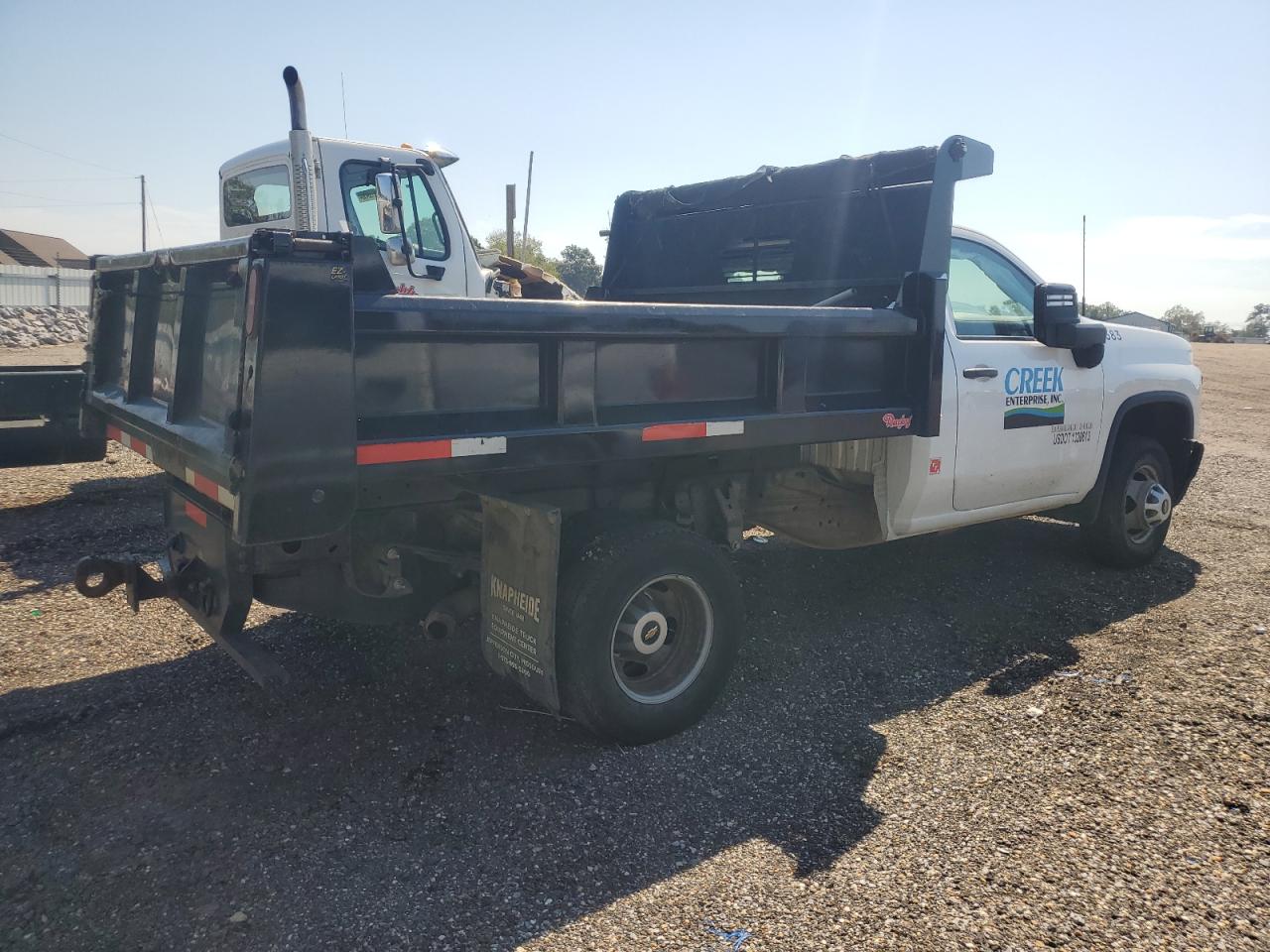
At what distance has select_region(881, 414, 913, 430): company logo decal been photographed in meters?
4.11

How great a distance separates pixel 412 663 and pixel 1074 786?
2.85 meters

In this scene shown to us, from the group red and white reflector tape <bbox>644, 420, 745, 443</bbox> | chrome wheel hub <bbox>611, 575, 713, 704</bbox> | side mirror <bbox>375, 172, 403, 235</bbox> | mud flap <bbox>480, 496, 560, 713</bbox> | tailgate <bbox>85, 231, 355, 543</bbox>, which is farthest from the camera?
side mirror <bbox>375, 172, 403, 235</bbox>

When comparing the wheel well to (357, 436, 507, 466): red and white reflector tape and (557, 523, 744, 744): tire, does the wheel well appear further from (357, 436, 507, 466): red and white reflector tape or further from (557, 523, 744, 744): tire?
(357, 436, 507, 466): red and white reflector tape

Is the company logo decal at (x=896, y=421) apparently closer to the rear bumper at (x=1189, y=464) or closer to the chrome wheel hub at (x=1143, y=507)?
the chrome wheel hub at (x=1143, y=507)

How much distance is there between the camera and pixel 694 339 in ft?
11.5

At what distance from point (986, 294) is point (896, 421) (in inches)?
54.7

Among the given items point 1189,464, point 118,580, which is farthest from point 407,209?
point 1189,464

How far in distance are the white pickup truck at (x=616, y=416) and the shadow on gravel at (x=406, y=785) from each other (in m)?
0.38

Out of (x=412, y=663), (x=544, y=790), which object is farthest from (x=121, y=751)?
(x=544, y=790)

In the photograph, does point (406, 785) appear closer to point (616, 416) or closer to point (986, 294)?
point (616, 416)

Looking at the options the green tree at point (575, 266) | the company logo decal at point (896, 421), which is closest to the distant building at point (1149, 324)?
the company logo decal at point (896, 421)

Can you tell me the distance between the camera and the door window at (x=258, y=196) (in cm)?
748

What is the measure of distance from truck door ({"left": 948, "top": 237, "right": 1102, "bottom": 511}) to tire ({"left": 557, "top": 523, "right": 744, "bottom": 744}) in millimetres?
1707

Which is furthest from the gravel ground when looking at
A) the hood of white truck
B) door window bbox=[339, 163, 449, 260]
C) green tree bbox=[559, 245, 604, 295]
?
green tree bbox=[559, 245, 604, 295]
